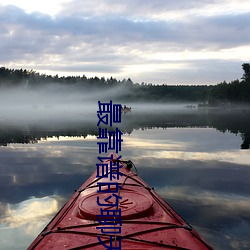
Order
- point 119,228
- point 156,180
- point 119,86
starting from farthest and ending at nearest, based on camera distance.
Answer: point 119,86 → point 156,180 → point 119,228

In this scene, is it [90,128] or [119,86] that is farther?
[119,86]

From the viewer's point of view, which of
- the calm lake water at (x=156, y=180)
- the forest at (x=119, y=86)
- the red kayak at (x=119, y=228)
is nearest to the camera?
the red kayak at (x=119, y=228)

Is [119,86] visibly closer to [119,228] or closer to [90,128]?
[90,128]

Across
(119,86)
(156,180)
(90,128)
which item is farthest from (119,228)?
(119,86)

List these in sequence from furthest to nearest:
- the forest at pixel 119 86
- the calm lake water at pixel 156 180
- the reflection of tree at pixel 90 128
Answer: the forest at pixel 119 86 < the reflection of tree at pixel 90 128 < the calm lake water at pixel 156 180

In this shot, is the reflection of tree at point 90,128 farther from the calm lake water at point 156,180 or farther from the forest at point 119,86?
the forest at point 119,86

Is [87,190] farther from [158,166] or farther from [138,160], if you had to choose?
[138,160]

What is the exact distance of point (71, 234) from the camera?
15.7ft

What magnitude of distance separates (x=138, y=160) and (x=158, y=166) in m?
1.79

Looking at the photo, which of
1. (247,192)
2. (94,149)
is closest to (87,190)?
(247,192)

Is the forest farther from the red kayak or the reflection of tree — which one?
the red kayak

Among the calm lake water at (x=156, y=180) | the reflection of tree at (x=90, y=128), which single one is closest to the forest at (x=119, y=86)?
the reflection of tree at (x=90, y=128)

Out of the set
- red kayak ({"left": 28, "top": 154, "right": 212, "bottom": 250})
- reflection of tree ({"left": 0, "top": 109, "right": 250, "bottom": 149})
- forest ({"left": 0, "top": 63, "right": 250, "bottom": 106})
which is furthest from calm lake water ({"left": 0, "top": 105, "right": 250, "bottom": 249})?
forest ({"left": 0, "top": 63, "right": 250, "bottom": 106})

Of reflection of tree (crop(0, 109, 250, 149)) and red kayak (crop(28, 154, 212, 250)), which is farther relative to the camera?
reflection of tree (crop(0, 109, 250, 149))
